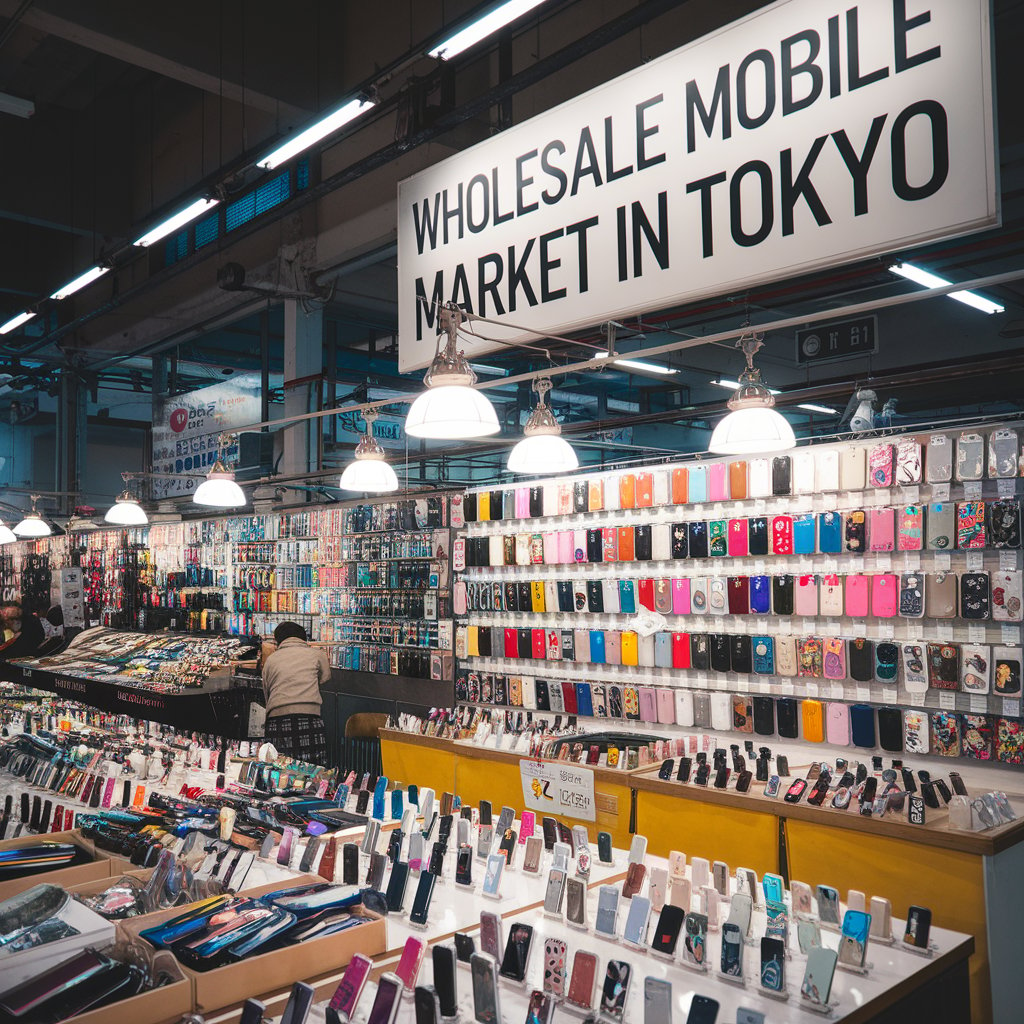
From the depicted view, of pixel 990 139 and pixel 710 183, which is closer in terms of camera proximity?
pixel 990 139

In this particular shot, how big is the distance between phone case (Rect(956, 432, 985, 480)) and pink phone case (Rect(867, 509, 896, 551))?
1.35 ft

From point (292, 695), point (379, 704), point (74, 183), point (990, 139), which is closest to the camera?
point (990, 139)

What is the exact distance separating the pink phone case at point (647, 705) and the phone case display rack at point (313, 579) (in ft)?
6.44

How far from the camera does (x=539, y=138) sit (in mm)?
3447

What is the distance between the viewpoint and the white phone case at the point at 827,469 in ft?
17.2

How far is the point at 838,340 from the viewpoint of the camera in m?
7.07

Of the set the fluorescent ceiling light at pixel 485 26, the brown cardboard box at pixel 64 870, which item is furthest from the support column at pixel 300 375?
the brown cardboard box at pixel 64 870

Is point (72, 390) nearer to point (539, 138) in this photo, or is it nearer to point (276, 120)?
point (276, 120)

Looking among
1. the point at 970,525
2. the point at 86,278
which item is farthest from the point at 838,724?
the point at 86,278

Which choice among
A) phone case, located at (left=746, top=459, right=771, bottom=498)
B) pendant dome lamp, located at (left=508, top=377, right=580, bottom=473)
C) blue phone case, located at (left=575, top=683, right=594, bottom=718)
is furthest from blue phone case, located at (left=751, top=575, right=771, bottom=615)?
pendant dome lamp, located at (left=508, top=377, right=580, bottom=473)

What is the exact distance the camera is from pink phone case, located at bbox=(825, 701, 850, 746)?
517cm

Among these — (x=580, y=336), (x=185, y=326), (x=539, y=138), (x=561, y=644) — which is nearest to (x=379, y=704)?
(x=561, y=644)

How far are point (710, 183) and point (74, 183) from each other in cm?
1093

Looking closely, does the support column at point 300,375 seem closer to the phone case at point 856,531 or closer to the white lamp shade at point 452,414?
the phone case at point 856,531
